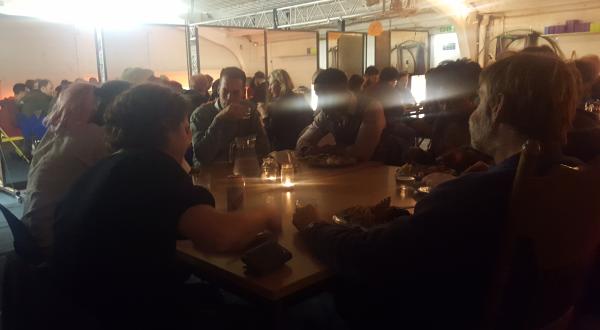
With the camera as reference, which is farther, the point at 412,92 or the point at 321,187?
the point at 412,92

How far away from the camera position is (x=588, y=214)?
113cm

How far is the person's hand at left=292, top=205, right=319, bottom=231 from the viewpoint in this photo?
5.23 feet

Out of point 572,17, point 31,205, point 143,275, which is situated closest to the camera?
point 143,275

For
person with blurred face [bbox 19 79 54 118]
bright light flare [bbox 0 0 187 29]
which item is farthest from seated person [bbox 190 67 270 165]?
bright light flare [bbox 0 0 187 29]

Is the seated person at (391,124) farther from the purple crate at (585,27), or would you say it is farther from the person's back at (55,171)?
the purple crate at (585,27)

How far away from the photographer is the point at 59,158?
2.04 metres

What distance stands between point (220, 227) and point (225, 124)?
164 centimetres

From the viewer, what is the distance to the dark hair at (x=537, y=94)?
1.14m

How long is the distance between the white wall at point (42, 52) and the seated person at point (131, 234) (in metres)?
8.43

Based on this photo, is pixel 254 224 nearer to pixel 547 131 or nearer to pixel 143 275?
pixel 143 275

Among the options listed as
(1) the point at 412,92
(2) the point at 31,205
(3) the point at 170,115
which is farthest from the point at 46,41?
(3) the point at 170,115

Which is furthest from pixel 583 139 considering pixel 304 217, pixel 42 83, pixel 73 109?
pixel 42 83

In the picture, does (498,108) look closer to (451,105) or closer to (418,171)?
(418,171)

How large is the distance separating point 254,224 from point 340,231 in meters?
0.28
